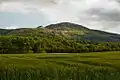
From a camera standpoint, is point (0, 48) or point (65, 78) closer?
point (65, 78)

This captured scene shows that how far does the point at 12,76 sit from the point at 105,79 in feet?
21.3

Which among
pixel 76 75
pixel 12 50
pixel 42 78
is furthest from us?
pixel 12 50

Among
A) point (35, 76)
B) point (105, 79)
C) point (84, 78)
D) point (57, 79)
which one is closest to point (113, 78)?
point (105, 79)

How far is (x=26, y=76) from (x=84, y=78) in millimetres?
3937

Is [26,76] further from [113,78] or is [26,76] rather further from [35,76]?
[113,78]

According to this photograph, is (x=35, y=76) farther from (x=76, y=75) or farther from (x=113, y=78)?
(x=113, y=78)

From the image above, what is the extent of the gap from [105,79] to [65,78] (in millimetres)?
2808

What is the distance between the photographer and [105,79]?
2242 cm

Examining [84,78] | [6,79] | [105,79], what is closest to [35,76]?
[6,79]

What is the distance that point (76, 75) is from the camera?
23.9 metres

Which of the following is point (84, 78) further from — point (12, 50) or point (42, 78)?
point (12, 50)

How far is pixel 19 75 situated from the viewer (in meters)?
22.2

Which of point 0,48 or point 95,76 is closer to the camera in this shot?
point 95,76

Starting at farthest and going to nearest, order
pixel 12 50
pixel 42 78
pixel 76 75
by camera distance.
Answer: pixel 12 50 → pixel 76 75 → pixel 42 78
